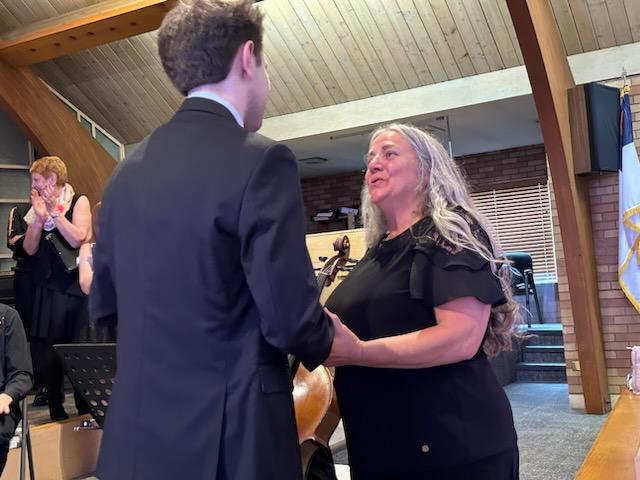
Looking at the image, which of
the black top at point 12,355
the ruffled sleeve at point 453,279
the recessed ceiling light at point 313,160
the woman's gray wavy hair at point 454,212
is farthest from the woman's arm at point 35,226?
the recessed ceiling light at point 313,160

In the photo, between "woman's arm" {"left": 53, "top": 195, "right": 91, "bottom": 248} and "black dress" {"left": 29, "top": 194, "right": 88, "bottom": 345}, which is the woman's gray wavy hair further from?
"black dress" {"left": 29, "top": 194, "right": 88, "bottom": 345}

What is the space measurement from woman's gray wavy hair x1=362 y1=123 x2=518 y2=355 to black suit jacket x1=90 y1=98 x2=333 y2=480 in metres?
0.48

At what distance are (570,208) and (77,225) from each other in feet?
10.3

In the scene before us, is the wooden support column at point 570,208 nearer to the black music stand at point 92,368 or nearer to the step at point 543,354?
the step at point 543,354

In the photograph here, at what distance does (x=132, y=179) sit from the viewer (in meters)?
0.98

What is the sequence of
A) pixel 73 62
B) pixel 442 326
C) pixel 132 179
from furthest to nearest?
pixel 73 62, pixel 442 326, pixel 132 179

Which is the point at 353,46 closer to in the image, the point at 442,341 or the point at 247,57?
the point at 442,341

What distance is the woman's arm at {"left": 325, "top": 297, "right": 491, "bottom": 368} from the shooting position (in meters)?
1.24

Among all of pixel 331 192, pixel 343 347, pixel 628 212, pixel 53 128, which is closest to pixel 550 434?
pixel 628 212

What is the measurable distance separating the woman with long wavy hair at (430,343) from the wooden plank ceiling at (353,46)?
387 cm

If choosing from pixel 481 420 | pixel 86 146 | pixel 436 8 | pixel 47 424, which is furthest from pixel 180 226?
pixel 86 146

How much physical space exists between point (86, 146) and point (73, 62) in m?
0.81

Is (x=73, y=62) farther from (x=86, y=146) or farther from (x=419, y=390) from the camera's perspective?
(x=419, y=390)

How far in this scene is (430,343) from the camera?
1.26 metres
